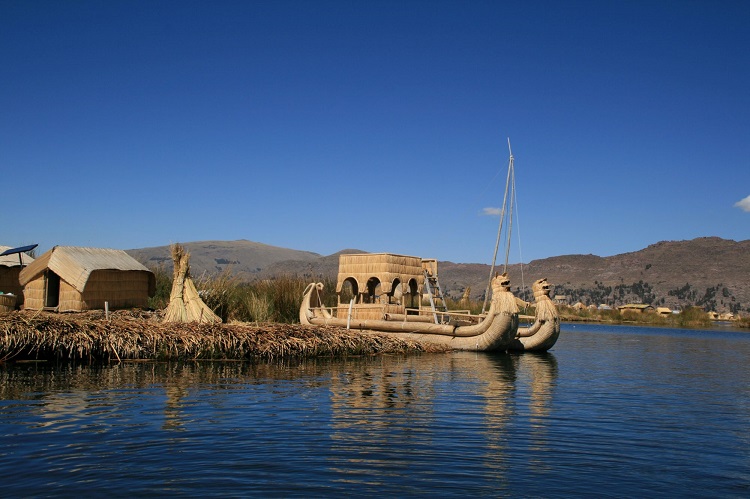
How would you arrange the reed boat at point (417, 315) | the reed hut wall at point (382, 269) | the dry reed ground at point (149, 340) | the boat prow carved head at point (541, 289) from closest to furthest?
the dry reed ground at point (149, 340)
the reed boat at point (417, 315)
the reed hut wall at point (382, 269)
the boat prow carved head at point (541, 289)

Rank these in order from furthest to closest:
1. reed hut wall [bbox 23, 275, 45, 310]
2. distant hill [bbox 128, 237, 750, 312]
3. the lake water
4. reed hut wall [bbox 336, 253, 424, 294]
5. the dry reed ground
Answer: distant hill [bbox 128, 237, 750, 312] < reed hut wall [bbox 336, 253, 424, 294] < reed hut wall [bbox 23, 275, 45, 310] < the dry reed ground < the lake water

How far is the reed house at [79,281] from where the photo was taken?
22.1 meters

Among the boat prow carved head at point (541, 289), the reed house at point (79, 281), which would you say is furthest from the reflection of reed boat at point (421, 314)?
the reed house at point (79, 281)

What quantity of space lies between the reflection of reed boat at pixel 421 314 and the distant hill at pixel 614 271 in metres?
48.4

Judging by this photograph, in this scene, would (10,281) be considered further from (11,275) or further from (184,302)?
(184,302)

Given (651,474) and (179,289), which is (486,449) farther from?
(179,289)

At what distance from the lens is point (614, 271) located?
11500cm

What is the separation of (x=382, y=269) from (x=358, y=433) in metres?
15.8

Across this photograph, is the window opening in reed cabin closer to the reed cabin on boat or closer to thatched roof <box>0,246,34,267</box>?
thatched roof <box>0,246,34,267</box>

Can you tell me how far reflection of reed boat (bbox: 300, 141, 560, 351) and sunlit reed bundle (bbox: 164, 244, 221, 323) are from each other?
5216mm

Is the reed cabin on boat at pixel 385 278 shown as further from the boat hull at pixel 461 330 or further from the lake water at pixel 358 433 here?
the lake water at pixel 358 433

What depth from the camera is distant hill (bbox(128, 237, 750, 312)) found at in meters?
88.4

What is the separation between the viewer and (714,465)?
27.0 feet

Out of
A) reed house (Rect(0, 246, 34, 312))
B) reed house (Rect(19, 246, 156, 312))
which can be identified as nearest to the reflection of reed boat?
reed house (Rect(19, 246, 156, 312))
